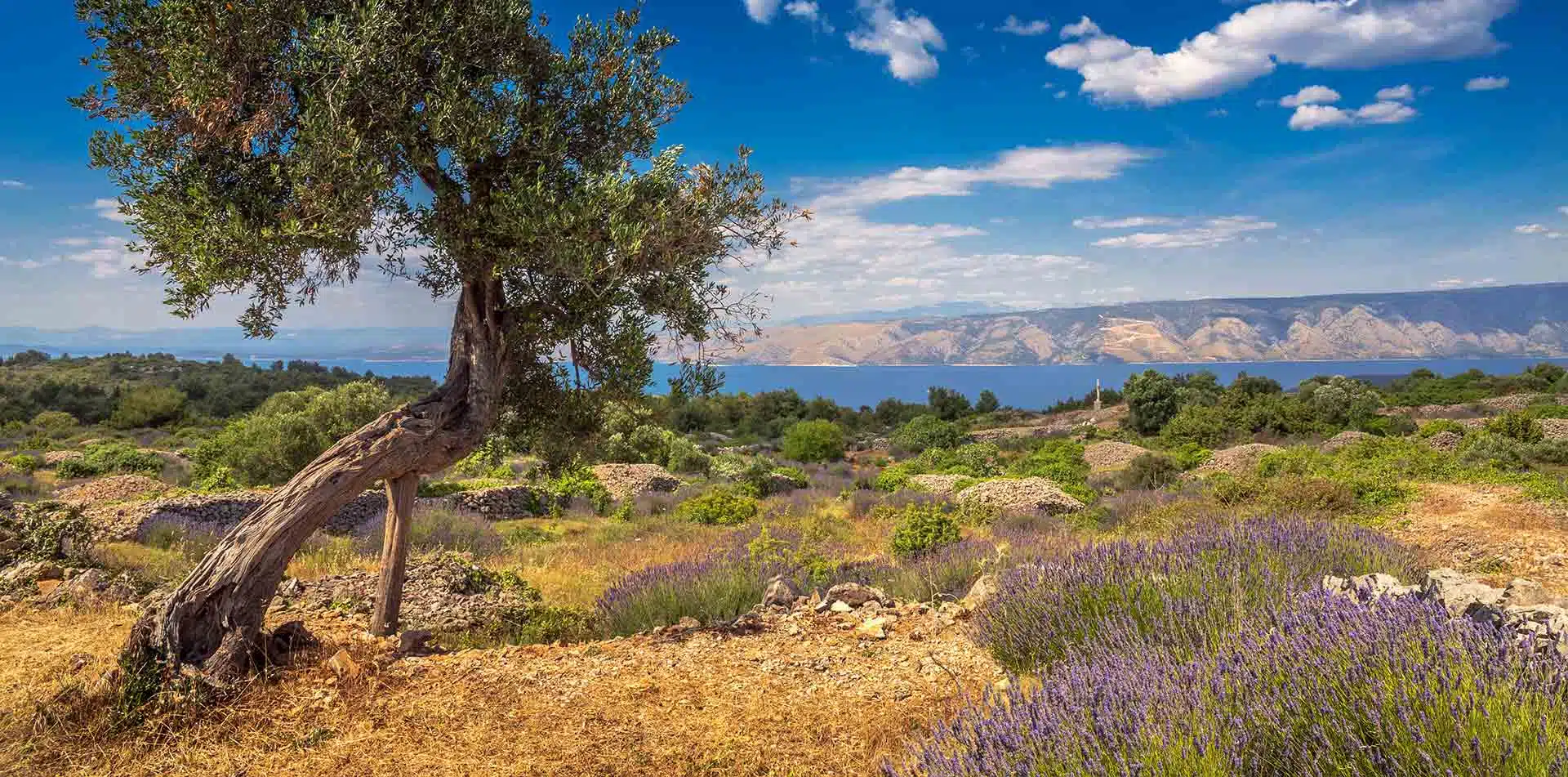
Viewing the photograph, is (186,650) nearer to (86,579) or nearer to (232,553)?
(232,553)

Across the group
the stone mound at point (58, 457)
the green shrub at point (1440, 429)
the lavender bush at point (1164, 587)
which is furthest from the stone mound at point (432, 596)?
the green shrub at point (1440, 429)

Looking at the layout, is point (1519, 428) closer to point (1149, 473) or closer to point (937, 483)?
point (1149, 473)

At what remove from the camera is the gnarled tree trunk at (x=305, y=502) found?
5148 mm

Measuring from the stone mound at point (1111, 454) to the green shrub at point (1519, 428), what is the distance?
8.65m

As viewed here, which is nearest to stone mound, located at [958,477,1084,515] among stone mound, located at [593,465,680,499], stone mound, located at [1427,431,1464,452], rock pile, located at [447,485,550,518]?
stone mound, located at [593,465,680,499]

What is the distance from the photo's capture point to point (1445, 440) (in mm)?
21359

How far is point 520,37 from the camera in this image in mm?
6129

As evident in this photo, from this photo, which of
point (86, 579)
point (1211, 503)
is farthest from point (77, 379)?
point (1211, 503)

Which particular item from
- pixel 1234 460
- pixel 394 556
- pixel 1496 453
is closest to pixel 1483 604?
pixel 394 556

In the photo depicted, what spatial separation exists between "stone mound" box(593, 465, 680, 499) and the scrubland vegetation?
4.51 feet

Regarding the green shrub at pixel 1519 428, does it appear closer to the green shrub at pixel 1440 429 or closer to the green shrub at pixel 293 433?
the green shrub at pixel 1440 429

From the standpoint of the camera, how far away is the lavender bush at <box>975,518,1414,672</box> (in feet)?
14.2

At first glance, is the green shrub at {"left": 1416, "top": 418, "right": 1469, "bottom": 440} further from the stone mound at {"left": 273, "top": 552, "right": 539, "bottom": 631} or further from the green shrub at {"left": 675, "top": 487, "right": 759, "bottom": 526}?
the stone mound at {"left": 273, "top": 552, "right": 539, "bottom": 631}

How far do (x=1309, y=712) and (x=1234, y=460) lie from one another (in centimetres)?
2181
